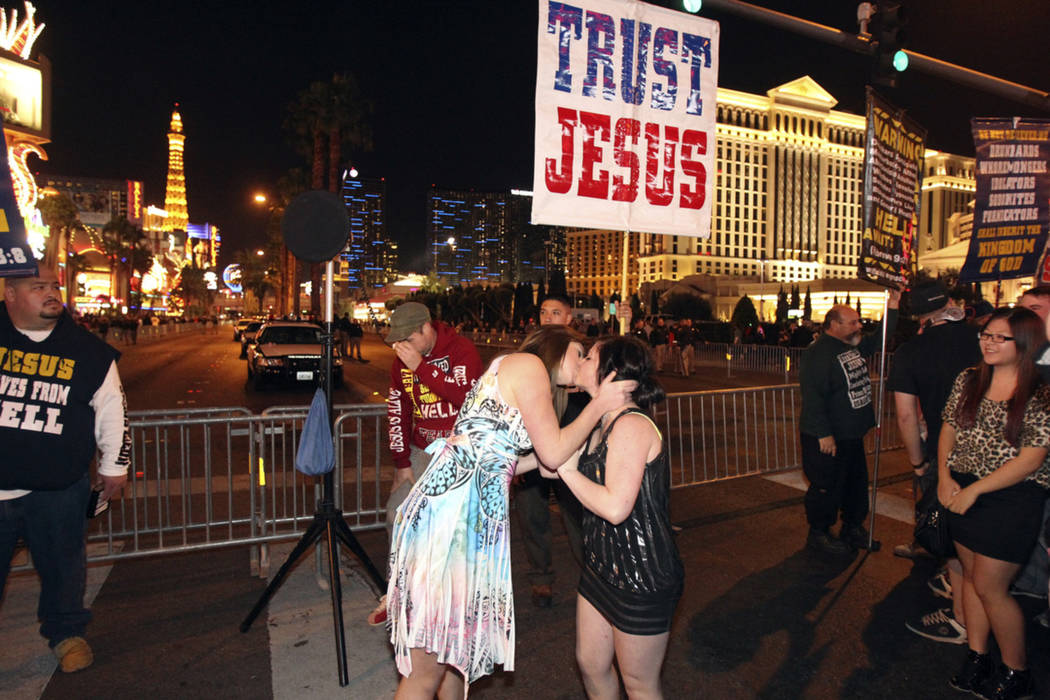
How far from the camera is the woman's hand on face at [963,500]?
11.5 feet

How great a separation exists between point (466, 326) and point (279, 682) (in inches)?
2411

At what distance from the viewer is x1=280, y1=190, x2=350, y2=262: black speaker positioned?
4109mm

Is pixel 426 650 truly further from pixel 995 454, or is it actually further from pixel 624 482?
pixel 995 454

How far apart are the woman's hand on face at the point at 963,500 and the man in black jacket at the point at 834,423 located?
7.04ft

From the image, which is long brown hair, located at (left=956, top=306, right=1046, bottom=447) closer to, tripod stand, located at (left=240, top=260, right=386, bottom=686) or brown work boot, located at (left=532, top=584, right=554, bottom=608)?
brown work boot, located at (left=532, top=584, right=554, bottom=608)

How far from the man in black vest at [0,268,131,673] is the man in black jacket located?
5163 millimetres

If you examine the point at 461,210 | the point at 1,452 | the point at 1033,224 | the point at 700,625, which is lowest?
the point at 700,625

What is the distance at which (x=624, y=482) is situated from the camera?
253 cm

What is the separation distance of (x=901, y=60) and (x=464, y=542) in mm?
8823

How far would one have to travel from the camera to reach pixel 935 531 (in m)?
3.92

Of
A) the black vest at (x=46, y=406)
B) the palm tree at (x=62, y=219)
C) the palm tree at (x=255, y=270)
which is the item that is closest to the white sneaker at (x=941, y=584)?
the black vest at (x=46, y=406)

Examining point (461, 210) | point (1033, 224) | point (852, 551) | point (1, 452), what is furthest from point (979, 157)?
point (461, 210)

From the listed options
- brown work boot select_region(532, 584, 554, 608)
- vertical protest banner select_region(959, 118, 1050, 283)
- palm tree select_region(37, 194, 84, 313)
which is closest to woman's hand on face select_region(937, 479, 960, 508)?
brown work boot select_region(532, 584, 554, 608)

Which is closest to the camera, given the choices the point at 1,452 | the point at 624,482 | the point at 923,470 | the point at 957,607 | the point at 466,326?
the point at 624,482
